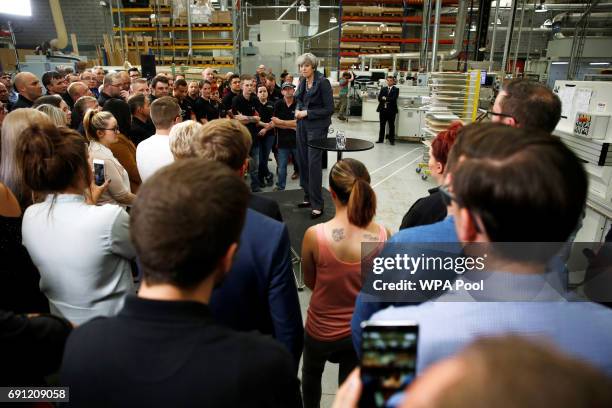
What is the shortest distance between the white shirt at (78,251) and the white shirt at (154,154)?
101 centimetres

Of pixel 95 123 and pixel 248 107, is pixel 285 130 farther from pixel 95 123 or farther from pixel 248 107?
pixel 95 123

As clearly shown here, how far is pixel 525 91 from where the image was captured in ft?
5.50

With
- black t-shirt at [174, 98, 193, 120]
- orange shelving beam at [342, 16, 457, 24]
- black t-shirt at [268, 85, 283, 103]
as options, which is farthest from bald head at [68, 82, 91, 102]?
orange shelving beam at [342, 16, 457, 24]

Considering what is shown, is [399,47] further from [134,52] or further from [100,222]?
A: [100,222]

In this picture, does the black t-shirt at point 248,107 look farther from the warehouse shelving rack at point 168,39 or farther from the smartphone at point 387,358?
the warehouse shelving rack at point 168,39

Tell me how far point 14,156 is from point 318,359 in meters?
1.58

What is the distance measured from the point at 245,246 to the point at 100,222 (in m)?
0.56

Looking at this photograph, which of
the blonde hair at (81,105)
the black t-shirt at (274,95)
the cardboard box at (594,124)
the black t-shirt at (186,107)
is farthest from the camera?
the black t-shirt at (274,95)

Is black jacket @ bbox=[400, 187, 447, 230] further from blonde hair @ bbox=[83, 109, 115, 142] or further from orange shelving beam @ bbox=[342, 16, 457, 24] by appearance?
orange shelving beam @ bbox=[342, 16, 457, 24]

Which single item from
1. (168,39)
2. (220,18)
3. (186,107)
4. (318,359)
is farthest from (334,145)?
(168,39)

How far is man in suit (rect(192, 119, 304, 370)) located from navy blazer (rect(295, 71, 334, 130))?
2.67m

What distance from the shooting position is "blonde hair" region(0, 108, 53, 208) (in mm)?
1610

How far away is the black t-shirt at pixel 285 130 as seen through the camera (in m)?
4.83

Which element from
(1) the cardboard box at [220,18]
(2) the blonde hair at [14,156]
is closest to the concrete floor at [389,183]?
(2) the blonde hair at [14,156]
